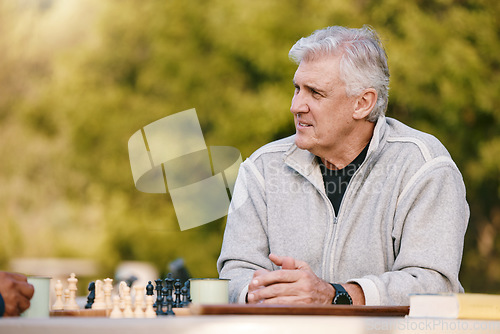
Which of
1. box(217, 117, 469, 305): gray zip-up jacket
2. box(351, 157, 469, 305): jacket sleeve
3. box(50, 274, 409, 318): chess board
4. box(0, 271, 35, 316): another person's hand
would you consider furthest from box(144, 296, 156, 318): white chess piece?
box(351, 157, 469, 305): jacket sleeve

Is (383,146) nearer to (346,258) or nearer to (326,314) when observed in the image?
(346,258)

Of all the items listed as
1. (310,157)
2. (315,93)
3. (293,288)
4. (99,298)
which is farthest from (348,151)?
(99,298)

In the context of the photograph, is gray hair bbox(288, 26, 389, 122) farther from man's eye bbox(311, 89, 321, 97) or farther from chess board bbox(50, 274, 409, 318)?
chess board bbox(50, 274, 409, 318)

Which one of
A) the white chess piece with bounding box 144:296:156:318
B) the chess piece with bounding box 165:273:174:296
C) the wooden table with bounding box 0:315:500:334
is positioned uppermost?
the chess piece with bounding box 165:273:174:296

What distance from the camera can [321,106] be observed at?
2.58m

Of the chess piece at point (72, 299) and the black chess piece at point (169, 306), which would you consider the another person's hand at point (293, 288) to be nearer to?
the black chess piece at point (169, 306)

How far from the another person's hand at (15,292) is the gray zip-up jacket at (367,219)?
0.77m

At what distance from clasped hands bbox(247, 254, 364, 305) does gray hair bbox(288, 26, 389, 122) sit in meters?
0.86

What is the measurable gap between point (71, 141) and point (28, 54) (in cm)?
186

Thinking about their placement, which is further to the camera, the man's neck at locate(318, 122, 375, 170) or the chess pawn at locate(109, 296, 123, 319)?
the man's neck at locate(318, 122, 375, 170)

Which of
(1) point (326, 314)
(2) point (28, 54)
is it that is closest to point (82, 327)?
(1) point (326, 314)

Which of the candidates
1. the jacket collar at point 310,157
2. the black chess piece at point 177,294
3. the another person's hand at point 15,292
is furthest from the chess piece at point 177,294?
the jacket collar at point 310,157

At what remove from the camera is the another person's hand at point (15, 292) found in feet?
4.99

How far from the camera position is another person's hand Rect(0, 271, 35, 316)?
1.52 metres
